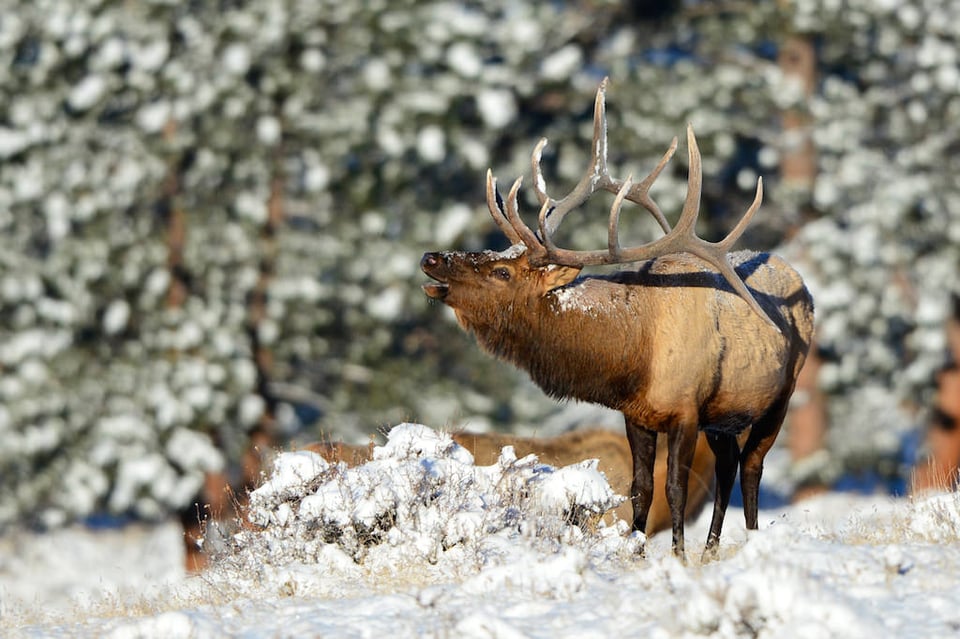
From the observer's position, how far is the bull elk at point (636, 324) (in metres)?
7.41

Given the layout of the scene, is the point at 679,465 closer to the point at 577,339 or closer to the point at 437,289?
the point at 577,339

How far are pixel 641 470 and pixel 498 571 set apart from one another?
77.9 inches

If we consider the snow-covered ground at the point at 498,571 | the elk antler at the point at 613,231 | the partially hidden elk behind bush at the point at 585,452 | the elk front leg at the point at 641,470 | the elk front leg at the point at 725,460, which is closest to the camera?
the snow-covered ground at the point at 498,571

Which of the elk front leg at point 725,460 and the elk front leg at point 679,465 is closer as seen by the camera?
the elk front leg at point 679,465

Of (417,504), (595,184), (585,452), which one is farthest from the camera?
(585,452)

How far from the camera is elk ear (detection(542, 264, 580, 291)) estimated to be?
298 inches

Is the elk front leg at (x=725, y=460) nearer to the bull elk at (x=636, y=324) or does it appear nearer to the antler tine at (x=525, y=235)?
→ the bull elk at (x=636, y=324)

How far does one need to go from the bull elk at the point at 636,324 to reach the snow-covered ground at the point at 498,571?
440 millimetres

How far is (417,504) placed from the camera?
7.17 metres

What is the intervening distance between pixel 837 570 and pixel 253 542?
3009 millimetres

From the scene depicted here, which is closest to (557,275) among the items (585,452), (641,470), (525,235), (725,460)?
(525,235)

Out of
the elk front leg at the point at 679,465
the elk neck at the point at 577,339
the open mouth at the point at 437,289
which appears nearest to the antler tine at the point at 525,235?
the elk neck at the point at 577,339

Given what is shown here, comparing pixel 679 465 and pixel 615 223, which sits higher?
pixel 615 223

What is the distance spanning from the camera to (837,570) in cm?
545
